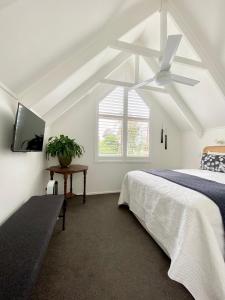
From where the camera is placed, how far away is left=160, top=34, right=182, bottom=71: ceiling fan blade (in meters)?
1.85

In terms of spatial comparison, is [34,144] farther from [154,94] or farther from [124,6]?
[154,94]

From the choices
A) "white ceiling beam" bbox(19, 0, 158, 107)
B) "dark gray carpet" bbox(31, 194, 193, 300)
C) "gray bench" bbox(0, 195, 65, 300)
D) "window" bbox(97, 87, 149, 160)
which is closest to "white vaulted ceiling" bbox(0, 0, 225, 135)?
"white ceiling beam" bbox(19, 0, 158, 107)

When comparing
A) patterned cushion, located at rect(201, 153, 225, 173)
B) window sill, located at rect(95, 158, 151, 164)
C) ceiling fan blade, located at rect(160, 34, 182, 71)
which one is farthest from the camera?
window sill, located at rect(95, 158, 151, 164)

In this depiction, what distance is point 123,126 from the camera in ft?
14.7

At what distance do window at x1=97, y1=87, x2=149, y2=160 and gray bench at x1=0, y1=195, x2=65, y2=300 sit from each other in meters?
2.59

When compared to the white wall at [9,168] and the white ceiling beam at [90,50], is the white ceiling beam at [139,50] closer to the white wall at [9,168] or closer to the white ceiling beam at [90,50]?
the white ceiling beam at [90,50]

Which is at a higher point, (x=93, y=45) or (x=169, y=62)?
(x=93, y=45)

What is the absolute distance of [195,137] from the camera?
4547 millimetres

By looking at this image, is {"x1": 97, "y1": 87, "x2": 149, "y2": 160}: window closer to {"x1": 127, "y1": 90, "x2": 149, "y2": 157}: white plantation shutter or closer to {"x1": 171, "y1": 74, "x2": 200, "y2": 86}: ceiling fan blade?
{"x1": 127, "y1": 90, "x2": 149, "y2": 157}: white plantation shutter

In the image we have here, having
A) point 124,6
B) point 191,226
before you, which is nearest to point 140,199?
point 191,226

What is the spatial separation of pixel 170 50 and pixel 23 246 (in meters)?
2.52

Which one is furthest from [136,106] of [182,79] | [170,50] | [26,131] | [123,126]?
[26,131]

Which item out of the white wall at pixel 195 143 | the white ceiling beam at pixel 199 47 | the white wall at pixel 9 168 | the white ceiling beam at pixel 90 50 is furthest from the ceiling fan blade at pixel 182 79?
the white wall at pixel 9 168

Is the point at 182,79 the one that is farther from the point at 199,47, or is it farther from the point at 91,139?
the point at 91,139
